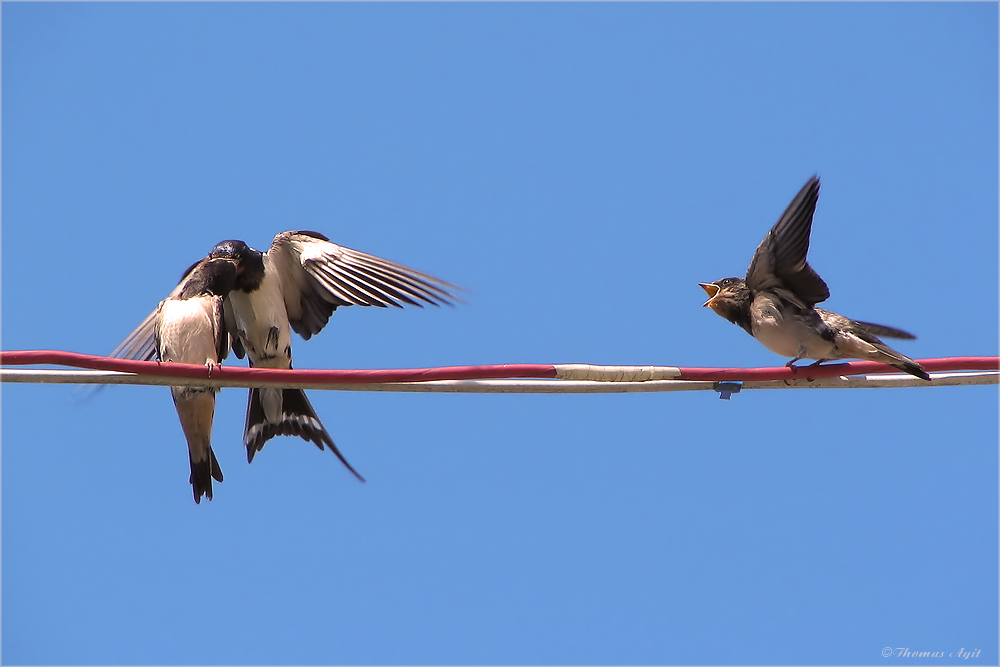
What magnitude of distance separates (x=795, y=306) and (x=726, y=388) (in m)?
1.69

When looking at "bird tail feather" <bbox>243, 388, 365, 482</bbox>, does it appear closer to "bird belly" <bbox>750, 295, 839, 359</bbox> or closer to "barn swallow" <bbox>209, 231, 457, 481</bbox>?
"barn swallow" <bbox>209, 231, 457, 481</bbox>

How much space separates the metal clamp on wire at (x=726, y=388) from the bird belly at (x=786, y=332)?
1.41 metres

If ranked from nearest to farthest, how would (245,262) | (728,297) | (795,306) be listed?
A: (795,306) → (728,297) → (245,262)

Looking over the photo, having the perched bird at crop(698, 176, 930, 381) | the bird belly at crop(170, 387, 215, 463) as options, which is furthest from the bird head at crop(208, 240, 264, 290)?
the perched bird at crop(698, 176, 930, 381)

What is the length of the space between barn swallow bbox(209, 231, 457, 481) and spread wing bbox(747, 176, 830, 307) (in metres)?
2.34

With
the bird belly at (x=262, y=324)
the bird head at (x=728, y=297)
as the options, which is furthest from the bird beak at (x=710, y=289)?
the bird belly at (x=262, y=324)

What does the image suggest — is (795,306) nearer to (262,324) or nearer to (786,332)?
(786,332)

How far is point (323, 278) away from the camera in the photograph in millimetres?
7938

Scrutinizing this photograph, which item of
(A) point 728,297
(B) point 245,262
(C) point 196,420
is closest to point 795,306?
(A) point 728,297

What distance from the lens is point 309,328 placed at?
26.7ft

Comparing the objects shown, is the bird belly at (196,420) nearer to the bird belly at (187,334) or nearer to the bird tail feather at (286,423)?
the bird belly at (187,334)

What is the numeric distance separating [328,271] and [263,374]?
3503mm

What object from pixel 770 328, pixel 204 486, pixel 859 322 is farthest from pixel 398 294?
pixel 859 322

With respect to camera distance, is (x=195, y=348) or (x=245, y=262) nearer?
(x=195, y=348)
